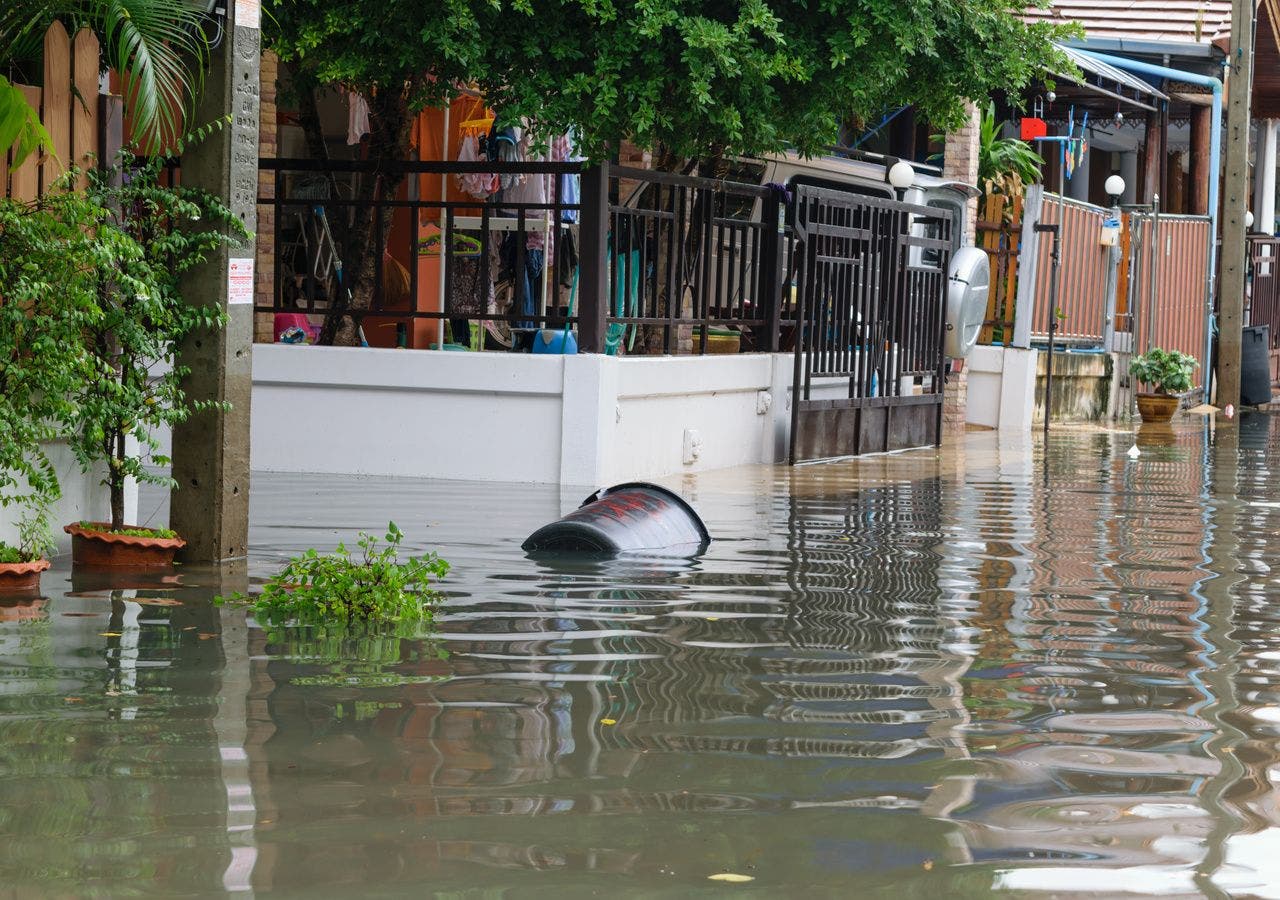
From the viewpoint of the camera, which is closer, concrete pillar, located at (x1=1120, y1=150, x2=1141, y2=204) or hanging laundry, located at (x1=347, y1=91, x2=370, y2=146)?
hanging laundry, located at (x1=347, y1=91, x2=370, y2=146)

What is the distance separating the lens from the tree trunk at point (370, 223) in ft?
41.2

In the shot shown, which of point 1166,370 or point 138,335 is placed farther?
point 1166,370

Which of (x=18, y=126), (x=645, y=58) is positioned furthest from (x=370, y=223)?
(x=18, y=126)

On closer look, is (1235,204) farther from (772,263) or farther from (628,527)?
(628,527)

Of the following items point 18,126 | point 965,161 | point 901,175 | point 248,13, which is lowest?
point 18,126

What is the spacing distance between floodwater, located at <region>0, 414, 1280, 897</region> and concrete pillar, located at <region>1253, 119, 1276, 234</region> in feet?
79.9

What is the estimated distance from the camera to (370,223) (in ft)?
42.8

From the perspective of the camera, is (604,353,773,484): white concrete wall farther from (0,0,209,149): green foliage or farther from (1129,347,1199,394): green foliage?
(1129,347,1199,394): green foliage

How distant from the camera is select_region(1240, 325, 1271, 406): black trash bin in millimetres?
27172

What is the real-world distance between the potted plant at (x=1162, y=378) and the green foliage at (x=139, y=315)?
51.9 feet

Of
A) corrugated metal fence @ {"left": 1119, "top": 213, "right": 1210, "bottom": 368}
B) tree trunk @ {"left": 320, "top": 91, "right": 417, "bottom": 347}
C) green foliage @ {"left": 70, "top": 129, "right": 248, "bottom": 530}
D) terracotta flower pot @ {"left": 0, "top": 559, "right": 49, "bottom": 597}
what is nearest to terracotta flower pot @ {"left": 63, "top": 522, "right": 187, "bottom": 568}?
green foliage @ {"left": 70, "top": 129, "right": 248, "bottom": 530}

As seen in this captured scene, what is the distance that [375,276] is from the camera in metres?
12.5

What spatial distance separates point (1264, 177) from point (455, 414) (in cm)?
2325

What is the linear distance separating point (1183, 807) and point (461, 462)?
8.10m
